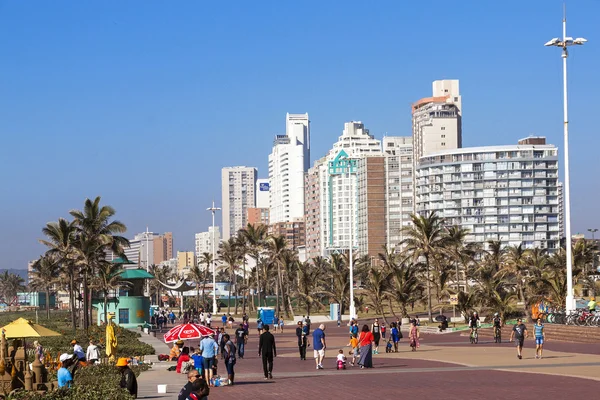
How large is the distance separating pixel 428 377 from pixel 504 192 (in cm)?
15132

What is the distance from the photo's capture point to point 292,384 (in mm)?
25891

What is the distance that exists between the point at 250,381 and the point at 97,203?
4343 centimetres

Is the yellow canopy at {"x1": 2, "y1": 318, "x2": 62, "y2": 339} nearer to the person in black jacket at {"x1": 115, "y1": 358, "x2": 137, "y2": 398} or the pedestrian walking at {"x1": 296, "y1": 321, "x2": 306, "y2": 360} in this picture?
the person in black jacket at {"x1": 115, "y1": 358, "x2": 137, "y2": 398}

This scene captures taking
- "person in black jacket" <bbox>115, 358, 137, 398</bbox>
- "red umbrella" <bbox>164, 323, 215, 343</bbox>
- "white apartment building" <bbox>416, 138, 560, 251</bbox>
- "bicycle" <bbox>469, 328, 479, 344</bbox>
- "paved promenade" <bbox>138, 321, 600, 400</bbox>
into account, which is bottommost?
"bicycle" <bbox>469, 328, 479, 344</bbox>

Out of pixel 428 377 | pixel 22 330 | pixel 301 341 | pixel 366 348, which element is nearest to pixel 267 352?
pixel 428 377

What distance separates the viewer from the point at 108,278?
77.7 metres

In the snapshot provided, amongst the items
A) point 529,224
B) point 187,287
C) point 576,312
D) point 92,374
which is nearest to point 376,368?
point 92,374

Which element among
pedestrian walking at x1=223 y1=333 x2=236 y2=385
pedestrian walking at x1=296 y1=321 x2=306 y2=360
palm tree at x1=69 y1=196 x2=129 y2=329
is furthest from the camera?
palm tree at x1=69 y1=196 x2=129 y2=329

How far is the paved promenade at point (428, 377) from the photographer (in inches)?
900

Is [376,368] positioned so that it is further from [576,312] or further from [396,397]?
[576,312]

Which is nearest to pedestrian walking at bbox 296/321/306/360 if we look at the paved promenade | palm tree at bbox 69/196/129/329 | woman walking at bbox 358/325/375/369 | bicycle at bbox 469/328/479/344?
the paved promenade

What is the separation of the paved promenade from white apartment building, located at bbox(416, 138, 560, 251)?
136 metres

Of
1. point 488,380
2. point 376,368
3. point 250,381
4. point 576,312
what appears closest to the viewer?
point 488,380

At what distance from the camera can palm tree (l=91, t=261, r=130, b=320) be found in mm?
75375
